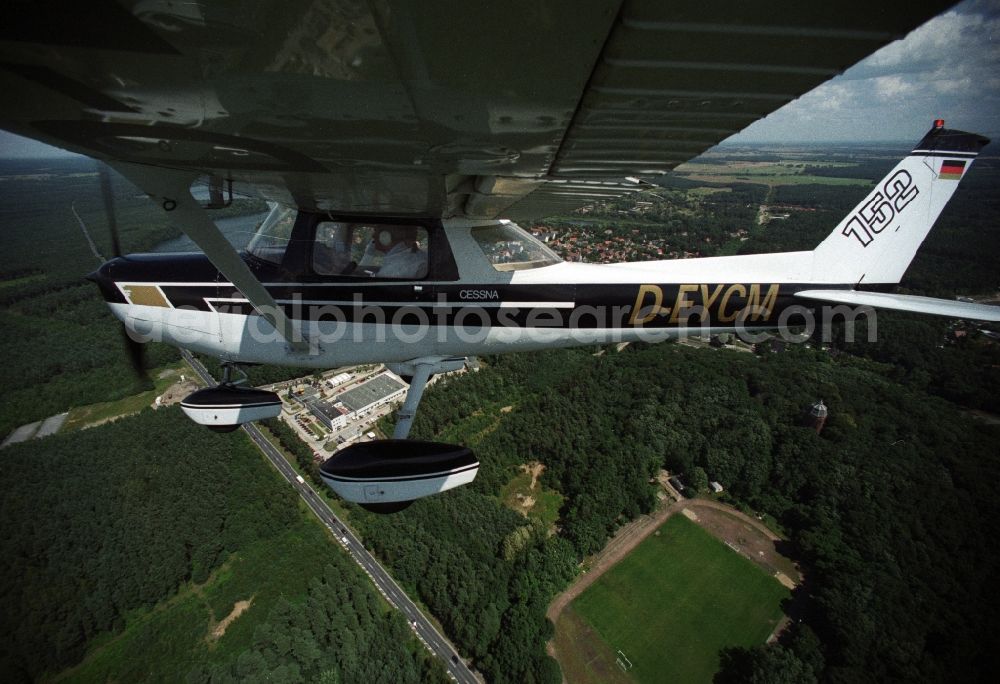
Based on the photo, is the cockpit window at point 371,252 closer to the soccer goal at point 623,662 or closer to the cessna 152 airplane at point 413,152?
the cessna 152 airplane at point 413,152

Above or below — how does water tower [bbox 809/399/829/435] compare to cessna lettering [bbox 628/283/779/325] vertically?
below

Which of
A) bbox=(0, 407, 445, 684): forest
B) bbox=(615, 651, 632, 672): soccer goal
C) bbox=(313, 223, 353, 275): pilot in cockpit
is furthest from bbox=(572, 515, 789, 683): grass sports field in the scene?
bbox=(313, 223, 353, 275): pilot in cockpit

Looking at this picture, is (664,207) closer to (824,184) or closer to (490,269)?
(824,184)

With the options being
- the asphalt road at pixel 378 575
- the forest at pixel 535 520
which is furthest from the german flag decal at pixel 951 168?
the asphalt road at pixel 378 575

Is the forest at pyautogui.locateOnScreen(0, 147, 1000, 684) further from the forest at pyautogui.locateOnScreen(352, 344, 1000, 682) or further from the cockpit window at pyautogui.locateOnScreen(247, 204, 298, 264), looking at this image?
the cockpit window at pyautogui.locateOnScreen(247, 204, 298, 264)

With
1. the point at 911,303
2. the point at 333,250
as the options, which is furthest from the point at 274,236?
the point at 911,303

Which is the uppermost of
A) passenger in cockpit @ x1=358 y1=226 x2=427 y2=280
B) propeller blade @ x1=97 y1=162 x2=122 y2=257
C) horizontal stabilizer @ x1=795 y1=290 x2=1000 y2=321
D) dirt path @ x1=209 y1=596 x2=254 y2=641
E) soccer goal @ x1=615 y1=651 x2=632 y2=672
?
propeller blade @ x1=97 y1=162 x2=122 y2=257

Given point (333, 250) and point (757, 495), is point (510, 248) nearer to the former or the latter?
point (333, 250)
